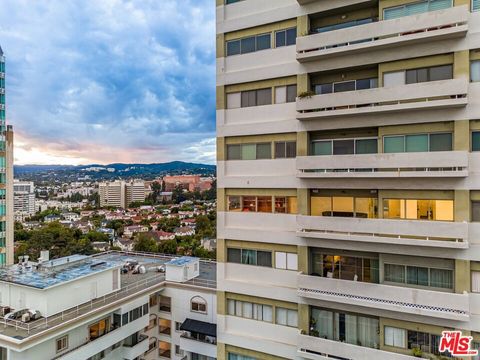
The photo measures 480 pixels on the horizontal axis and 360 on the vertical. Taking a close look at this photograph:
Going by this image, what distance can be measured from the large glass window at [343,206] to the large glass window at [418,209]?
66cm

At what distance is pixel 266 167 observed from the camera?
52.8 feet

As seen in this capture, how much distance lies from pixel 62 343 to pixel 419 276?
63.6ft

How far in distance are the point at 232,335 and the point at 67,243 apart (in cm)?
5749

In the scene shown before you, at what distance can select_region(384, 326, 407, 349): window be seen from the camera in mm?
13508

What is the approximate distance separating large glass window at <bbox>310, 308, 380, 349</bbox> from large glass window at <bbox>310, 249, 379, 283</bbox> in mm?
1646

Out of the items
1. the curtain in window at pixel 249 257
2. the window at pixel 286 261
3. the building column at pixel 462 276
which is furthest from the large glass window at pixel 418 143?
the curtain in window at pixel 249 257

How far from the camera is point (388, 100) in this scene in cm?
1326

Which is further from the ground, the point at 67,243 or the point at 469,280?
the point at 469,280

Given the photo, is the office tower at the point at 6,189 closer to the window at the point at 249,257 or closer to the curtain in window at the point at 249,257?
the window at the point at 249,257

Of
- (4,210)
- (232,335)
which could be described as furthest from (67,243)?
(232,335)

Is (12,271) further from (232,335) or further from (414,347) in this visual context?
(414,347)

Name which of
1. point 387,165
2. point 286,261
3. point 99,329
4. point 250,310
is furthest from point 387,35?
point 99,329

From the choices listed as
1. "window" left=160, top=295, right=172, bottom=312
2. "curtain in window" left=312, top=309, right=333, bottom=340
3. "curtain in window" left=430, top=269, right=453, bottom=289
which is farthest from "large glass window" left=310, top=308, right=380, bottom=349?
"window" left=160, top=295, right=172, bottom=312

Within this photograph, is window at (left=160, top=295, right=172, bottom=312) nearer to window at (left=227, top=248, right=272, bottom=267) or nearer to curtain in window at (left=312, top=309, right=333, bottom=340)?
window at (left=227, top=248, right=272, bottom=267)
